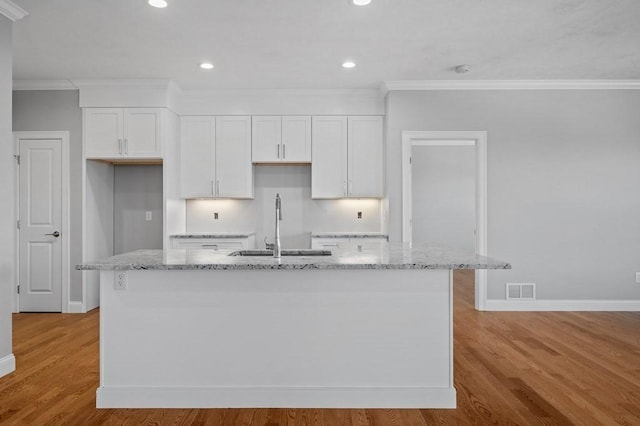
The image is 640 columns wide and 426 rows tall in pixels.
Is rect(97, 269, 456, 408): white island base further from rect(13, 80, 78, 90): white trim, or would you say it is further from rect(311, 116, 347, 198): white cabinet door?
rect(13, 80, 78, 90): white trim

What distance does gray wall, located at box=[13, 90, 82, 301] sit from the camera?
4812 millimetres

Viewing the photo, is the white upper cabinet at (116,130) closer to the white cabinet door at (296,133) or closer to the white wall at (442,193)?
the white cabinet door at (296,133)

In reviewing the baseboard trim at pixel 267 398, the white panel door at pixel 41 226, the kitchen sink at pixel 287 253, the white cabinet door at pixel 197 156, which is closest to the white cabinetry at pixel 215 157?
the white cabinet door at pixel 197 156

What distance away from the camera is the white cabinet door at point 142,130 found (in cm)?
477

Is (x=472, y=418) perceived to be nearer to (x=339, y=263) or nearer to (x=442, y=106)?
(x=339, y=263)

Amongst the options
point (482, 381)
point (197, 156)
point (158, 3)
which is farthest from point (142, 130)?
point (482, 381)

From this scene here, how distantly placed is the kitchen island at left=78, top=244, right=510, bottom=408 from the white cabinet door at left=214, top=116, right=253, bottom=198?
8.98ft

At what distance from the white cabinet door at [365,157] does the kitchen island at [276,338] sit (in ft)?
8.82

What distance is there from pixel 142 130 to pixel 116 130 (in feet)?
0.97

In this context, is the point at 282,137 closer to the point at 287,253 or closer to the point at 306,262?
the point at 287,253

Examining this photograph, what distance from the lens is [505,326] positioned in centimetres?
421

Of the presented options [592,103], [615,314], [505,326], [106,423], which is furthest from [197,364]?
[592,103]

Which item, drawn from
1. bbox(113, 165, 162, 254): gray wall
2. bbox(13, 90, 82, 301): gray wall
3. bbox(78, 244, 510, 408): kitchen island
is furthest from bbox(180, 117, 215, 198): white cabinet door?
bbox(78, 244, 510, 408): kitchen island

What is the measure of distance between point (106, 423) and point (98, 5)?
2.75 m
